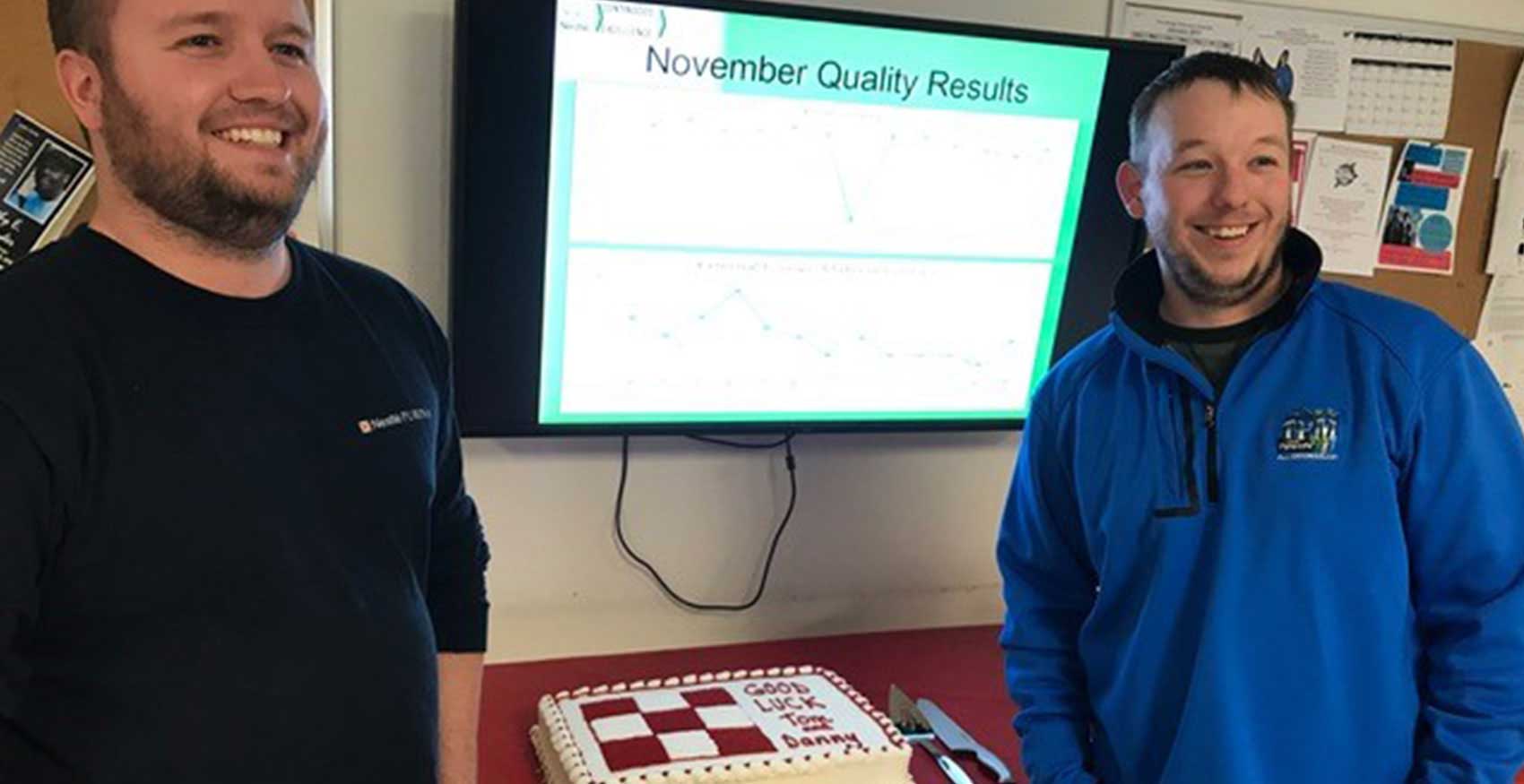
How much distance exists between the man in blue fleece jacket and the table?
1.11 ft

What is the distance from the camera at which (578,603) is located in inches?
68.8

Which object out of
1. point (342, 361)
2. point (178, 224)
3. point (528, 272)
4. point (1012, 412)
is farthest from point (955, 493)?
point (178, 224)

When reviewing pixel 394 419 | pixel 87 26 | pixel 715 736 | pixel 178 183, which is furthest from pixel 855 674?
pixel 87 26

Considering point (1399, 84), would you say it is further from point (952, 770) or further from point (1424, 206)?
point (952, 770)

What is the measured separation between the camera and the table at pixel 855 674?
1495 mm

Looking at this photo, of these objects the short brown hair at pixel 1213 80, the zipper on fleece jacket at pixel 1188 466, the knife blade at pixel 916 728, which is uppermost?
the short brown hair at pixel 1213 80

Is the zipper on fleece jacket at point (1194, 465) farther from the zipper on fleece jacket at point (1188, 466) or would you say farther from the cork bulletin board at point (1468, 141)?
the cork bulletin board at point (1468, 141)

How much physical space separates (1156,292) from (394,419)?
0.84 metres

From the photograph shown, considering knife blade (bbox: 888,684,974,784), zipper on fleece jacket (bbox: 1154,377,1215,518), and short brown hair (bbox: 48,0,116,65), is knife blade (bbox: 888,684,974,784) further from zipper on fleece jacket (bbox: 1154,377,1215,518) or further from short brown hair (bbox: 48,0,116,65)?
short brown hair (bbox: 48,0,116,65)

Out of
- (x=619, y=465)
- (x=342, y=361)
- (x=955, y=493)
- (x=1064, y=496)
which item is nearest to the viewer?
(x=342, y=361)

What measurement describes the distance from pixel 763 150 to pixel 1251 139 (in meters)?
0.63

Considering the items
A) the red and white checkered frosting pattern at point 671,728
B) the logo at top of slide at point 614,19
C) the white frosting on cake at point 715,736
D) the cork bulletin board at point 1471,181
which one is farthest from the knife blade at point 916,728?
the cork bulletin board at point 1471,181

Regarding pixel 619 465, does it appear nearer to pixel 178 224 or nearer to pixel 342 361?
pixel 342 361

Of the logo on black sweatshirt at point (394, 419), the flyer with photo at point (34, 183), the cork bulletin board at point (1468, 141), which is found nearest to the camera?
the logo on black sweatshirt at point (394, 419)
